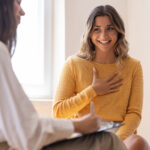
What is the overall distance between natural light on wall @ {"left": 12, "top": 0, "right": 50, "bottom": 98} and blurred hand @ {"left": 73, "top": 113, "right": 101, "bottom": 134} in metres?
1.77

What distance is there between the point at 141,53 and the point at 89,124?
1.98 meters

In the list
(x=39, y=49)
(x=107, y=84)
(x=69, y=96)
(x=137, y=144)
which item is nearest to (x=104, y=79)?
(x=107, y=84)

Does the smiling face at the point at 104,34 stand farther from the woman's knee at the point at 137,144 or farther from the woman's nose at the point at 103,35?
the woman's knee at the point at 137,144

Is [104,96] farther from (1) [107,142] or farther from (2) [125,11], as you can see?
(2) [125,11]

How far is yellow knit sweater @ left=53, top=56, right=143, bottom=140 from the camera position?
78.8 inches

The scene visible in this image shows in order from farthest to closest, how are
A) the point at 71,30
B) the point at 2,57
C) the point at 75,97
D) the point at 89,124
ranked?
the point at 71,30, the point at 75,97, the point at 89,124, the point at 2,57

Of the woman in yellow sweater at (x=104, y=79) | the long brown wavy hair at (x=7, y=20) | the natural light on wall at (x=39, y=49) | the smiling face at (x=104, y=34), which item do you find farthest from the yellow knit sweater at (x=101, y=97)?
the long brown wavy hair at (x=7, y=20)

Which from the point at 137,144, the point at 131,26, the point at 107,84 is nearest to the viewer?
the point at 137,144

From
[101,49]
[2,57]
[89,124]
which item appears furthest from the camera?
[101,49]

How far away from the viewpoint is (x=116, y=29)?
2.11m

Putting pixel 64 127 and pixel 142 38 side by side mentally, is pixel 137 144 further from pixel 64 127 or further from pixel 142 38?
pixel 142 38

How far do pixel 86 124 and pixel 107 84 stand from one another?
914 mm

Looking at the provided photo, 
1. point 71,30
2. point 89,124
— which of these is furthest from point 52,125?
point 71,30

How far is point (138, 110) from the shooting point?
2.08m
